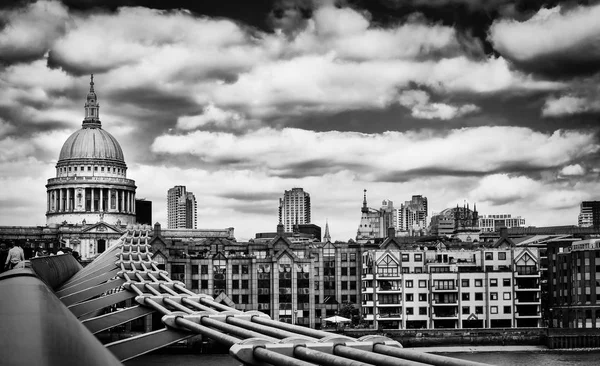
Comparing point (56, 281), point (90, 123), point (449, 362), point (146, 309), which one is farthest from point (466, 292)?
point (90, 123)

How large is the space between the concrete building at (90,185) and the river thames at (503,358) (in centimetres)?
6778

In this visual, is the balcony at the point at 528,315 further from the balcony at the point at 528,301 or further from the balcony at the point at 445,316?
the balcony at the point at 445,316

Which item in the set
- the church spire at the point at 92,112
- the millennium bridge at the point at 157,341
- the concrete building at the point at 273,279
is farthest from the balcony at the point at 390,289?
the church spire at the point at 92,112

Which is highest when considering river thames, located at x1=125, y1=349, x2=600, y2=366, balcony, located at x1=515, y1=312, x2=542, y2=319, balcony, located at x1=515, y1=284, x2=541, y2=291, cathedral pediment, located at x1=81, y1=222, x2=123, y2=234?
cathedral pediment, located at x1=81, y1=222, x2=123, y2=234

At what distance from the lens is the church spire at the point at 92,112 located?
148312 millimetres

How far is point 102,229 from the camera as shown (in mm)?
123938

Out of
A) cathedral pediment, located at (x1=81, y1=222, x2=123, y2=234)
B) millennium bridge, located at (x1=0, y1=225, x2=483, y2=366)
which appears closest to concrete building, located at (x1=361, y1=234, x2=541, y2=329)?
cathedral pediment, located at (x1=81, y1=222, x2=123, y2=234)

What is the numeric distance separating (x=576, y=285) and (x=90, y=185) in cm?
7985

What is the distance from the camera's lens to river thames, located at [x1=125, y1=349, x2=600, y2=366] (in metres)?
61.2

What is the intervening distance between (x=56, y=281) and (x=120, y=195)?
390 ft

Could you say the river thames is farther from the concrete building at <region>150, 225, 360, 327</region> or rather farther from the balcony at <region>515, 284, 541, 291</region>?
the concrete building at <region>150, 225, 360, 327</region>

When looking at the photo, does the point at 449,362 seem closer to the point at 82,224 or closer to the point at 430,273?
the point at 430,273

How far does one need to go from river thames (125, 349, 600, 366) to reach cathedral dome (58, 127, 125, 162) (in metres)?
76.6

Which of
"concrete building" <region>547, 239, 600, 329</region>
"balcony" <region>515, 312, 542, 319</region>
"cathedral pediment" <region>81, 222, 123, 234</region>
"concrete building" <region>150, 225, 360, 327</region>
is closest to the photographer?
"concrete building" <region>547, 239, 600, 329</region>
